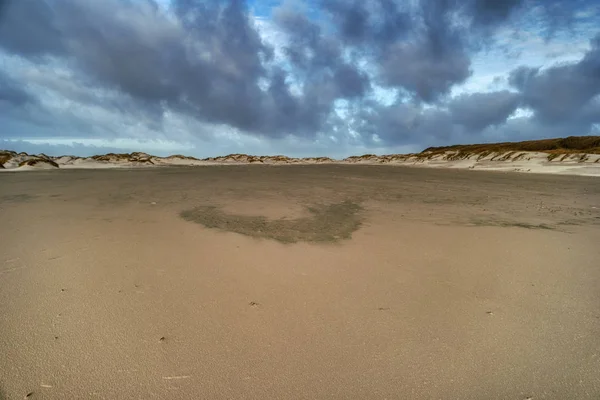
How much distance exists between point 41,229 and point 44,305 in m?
2.92

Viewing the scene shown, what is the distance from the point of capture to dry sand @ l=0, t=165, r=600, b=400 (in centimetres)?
158

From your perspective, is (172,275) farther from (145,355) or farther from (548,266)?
(548,266)

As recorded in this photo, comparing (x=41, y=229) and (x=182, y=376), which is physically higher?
(x=41, y=229)

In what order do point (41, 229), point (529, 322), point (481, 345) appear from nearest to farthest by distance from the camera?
point (481, 345)
point (529, 322)
point (41, 229)

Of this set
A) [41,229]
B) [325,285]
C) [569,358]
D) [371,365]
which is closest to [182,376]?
[371,365]

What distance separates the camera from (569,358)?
176cm

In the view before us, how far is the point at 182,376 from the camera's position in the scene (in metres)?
1.59

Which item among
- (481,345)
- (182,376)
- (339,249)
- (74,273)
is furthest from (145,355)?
(339,249)

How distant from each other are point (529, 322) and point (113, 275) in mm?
3560

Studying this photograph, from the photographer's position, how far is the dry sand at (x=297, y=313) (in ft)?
5.17

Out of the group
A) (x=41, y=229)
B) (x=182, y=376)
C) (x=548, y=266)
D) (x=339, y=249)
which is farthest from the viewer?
(x=41, y=229)

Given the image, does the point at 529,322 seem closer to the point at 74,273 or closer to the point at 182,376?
the point at 182,376

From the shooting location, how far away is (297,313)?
7.27 ft

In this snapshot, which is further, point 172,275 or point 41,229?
point 41,229
